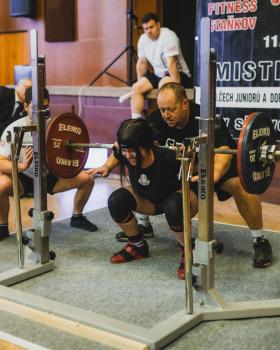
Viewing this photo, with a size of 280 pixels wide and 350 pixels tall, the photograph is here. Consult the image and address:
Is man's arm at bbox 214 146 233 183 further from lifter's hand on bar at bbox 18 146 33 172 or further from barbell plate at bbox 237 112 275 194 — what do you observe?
lifter's hand on bar at bbox 18 146 33 172

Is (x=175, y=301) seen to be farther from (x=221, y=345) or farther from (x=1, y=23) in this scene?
(x=1, y=23)

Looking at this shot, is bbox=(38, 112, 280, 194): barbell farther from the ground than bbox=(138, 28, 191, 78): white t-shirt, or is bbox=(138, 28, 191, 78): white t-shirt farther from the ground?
bbox=(138, 28, 191, 78): white t-shirt

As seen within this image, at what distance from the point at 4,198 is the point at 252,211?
1493mm

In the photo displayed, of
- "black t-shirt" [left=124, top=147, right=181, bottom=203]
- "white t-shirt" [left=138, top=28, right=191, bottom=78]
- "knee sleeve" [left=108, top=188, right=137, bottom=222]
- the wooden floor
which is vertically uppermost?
"white t-shirt" [left=138, top=28, right=191, bottom=78]

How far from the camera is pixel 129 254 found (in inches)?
123

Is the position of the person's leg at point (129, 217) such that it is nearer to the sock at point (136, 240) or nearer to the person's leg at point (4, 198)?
the sock at point (136, 240)

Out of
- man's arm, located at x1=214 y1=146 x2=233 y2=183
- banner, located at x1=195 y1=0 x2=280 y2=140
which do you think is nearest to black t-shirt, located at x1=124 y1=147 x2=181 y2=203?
man's arm, located at x1=214 y1=146 x2=233 y2=183

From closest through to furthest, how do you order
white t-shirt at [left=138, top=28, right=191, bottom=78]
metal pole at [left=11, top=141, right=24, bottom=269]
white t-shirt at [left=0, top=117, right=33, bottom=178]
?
metal pole at [left=11, top=141, right=24, bottom=269]
white t-shirt at [left=0, top=117, right=33, bottom=178]
white t-shirt at [left=138, top=28, right=191, bottom=78]

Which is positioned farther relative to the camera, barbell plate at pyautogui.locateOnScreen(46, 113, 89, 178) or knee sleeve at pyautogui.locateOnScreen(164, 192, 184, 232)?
barbell plate at pyautogui.locateOnScreen(46, 113, 89, 178)

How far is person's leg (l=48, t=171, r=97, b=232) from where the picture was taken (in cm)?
360

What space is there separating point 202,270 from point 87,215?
→ 1.79m

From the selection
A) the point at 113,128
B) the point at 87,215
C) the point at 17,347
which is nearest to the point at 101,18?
the point at 113,128

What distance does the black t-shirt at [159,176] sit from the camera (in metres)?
2.91

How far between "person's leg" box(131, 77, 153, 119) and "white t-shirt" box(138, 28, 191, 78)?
21 cm
